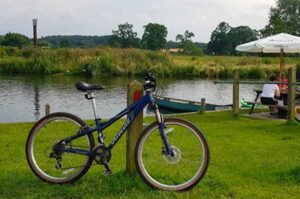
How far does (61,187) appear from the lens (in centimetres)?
464

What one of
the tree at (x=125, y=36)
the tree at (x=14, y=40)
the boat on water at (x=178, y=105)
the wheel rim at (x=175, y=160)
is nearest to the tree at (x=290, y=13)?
the tree at (x=125, y=36)

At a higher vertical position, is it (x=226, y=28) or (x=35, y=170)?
(x=226, y=28)

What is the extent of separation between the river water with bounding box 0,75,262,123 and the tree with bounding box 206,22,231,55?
207 ft

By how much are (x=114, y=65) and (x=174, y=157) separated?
39583 mm

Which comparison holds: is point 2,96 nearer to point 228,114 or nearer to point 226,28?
point 228,114

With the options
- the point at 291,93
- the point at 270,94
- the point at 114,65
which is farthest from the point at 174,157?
the point at 114,65

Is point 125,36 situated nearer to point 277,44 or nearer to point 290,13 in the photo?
point 290,13

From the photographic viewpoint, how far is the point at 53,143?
4.83 meters

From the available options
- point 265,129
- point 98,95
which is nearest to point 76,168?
point 265,129

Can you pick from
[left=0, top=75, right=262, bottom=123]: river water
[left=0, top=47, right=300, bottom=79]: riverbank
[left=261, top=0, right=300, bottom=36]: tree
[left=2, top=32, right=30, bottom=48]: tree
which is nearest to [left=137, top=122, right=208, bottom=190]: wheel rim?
[left=0, top=75, right=262, bottom=123]: river water

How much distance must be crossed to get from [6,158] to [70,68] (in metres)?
38.9

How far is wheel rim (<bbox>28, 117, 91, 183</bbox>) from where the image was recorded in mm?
4746

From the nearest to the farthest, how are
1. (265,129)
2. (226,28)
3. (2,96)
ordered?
(265,129) → (2,96) → (226,28)

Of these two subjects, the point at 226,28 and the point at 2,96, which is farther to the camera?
the point at 226,28
